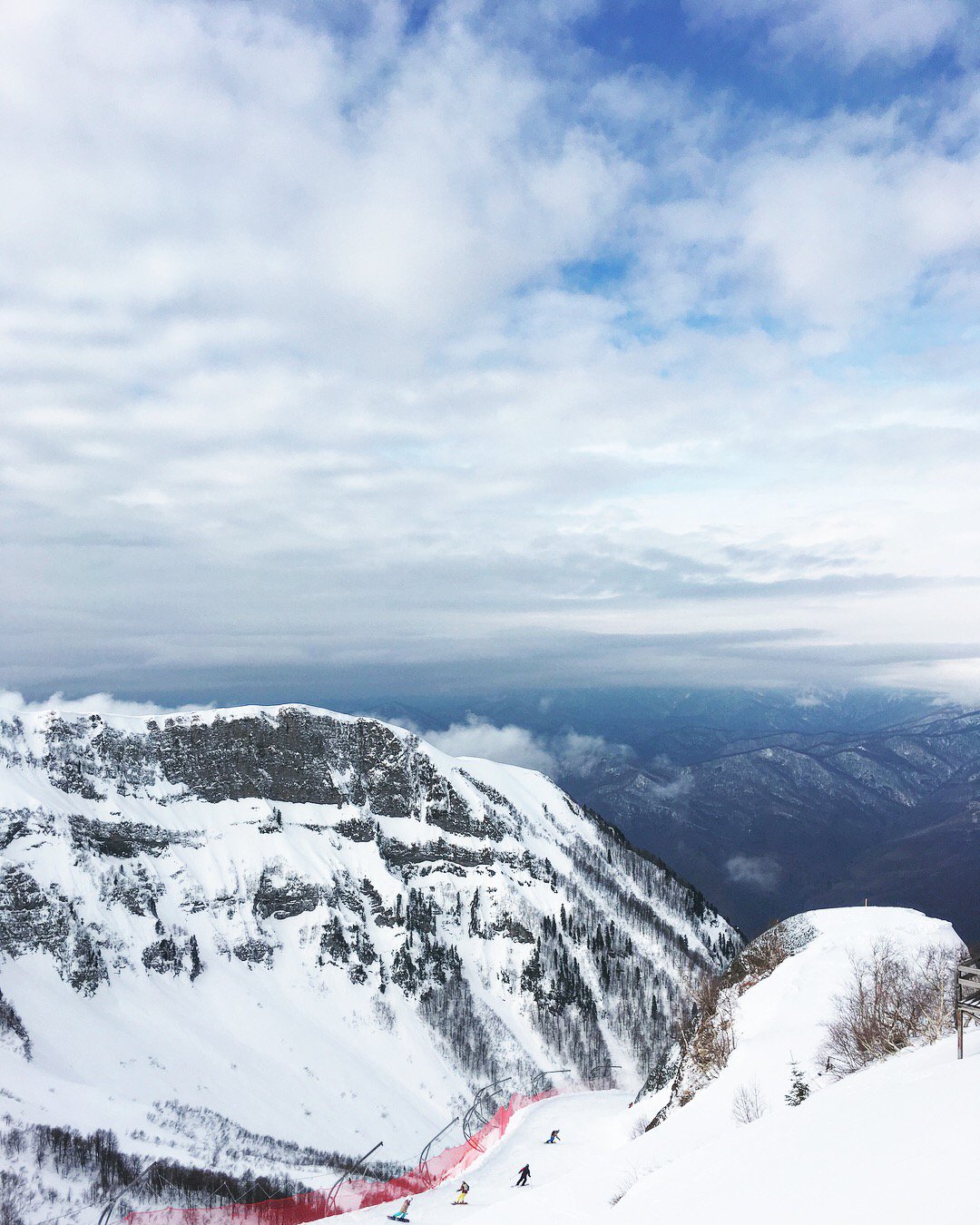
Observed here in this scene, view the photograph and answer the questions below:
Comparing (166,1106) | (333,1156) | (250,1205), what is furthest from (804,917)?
(166,1106)

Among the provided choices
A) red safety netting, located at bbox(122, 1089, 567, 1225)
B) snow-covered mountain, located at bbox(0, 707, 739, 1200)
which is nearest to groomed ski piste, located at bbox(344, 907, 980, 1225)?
red safety netting, located at bbox(122, 1089, 567, 1225)

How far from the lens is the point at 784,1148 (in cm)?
2384

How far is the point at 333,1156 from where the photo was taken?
409 ft

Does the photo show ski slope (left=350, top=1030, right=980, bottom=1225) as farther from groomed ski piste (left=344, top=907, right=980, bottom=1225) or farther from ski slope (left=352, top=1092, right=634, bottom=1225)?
ski slope (left=352, top=1092, right=634, bottom=1225)

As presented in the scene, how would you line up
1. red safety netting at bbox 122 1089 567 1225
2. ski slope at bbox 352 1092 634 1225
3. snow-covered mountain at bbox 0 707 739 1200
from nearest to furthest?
ski slope at bbox 352 1092 634 1225, red safety netting at bbox 122 1089 567 1225, snow-covered mountain at bbox 0 707 739 1200

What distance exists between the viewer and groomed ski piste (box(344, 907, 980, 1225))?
17656 millimetres

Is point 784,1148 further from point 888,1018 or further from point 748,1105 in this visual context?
point 888,1018

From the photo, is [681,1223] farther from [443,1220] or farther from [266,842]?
[266,842]

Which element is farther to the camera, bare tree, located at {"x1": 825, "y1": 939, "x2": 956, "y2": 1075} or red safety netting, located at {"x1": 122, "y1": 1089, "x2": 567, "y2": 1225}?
red safety netting, located at {"x1": 122, "y1": 1089, "x2": 567, "y2": 1225}

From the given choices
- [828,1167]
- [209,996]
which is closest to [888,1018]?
[828,1167]

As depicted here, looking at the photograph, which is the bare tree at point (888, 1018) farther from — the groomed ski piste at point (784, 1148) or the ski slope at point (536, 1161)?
the ski slope at point (536, 1161)

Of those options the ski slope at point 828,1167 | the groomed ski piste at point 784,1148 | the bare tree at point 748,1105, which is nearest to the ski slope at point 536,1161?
the groomed ski piste at point 784,1148

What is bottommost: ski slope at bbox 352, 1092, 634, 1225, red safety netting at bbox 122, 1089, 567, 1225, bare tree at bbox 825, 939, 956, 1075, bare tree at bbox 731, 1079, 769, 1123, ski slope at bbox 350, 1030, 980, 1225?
red safety netting at bbox 122, 1089, 567, 1225

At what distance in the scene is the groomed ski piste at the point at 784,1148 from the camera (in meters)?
17.7
